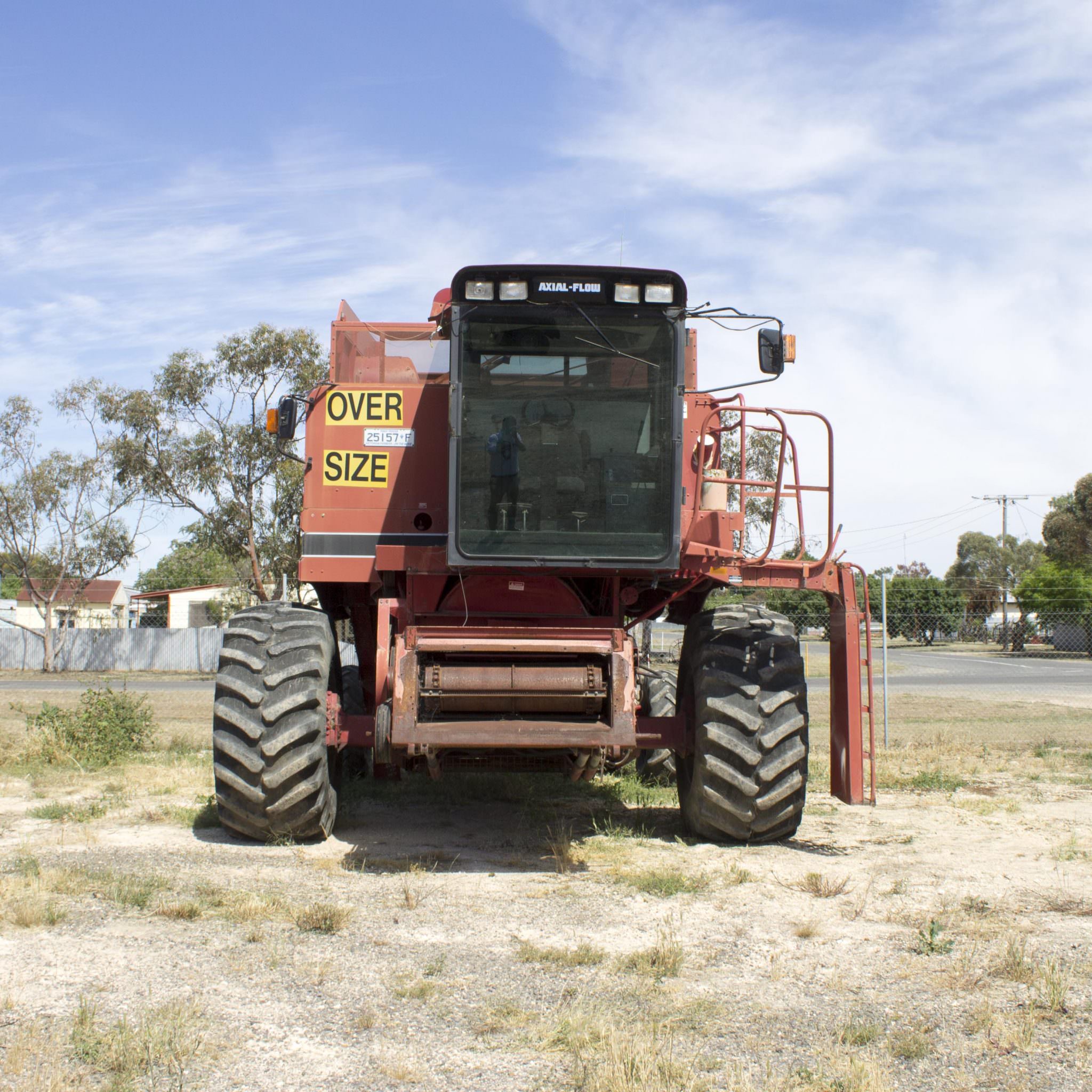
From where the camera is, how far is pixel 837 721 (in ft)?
26.1

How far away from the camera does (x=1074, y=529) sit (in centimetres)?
5831

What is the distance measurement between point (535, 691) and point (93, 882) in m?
2.78

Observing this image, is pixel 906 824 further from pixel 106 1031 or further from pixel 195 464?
pixel 195 464

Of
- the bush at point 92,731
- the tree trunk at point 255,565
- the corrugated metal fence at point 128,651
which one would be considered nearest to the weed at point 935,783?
the bush at point 92,731

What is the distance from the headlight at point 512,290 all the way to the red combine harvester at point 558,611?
0.05 ft

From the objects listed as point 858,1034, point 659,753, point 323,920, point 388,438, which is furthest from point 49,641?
point 858,1034

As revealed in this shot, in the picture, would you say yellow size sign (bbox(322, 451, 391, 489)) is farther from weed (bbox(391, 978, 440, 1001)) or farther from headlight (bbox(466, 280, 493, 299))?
weed (bbox(391, 978, 440, 1001))

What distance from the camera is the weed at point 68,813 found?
8375 millimetres

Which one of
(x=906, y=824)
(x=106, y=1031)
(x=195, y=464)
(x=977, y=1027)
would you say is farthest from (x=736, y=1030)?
(x=195, y=464)

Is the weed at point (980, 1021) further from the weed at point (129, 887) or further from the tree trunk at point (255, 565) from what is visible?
the tree trunk at point (255, 565)

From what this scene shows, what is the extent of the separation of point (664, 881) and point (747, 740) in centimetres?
121

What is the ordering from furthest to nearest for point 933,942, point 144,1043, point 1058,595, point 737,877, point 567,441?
point 1058,595
point 567,441
point 737,877
point 933,942
point 144,1043

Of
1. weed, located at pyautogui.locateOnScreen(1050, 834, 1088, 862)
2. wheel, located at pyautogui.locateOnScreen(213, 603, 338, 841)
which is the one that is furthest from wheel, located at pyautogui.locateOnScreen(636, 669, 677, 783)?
wheel, located at pyautogui.locateOnScreen(213, 603, 338, 841)

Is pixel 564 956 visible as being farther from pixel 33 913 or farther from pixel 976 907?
pixel 33 913
